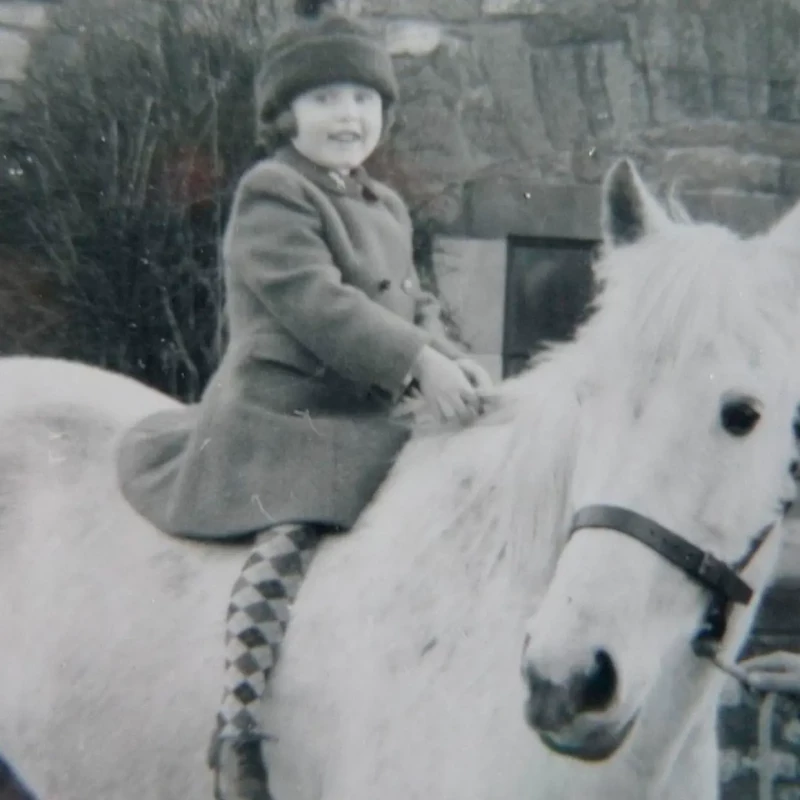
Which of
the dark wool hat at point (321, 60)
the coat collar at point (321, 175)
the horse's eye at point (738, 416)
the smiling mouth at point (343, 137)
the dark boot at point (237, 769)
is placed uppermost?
the dark wool hat at point (321, 60)

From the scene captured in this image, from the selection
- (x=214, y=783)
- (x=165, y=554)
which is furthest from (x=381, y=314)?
(x=214, y=783)

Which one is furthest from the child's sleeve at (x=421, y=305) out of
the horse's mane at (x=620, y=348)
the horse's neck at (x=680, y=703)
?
the horse's neck at (x=680, y=703)

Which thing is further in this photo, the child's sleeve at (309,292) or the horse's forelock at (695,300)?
the child's sleeve at (309,292)

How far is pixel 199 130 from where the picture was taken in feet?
14.0

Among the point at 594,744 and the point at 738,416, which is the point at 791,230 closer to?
the point at 738,416

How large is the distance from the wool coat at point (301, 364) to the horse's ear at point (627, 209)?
38cm

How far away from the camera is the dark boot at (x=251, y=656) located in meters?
1.96

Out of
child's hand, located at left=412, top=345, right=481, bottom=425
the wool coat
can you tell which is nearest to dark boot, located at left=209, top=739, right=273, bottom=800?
the wool coat

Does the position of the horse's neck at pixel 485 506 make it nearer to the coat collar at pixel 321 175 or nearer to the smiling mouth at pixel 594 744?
the smiling mouth at pixel 594 744

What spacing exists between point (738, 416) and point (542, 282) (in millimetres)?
2941

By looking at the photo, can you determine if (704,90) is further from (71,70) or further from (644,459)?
(644,459)

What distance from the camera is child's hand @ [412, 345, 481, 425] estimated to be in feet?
6.45

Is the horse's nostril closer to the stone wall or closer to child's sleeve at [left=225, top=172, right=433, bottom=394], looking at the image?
child's sleeve at [left=225, top=172, right=433, bottom=394]

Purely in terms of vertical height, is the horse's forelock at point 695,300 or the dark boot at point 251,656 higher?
the horse's forelock at point 695,300
